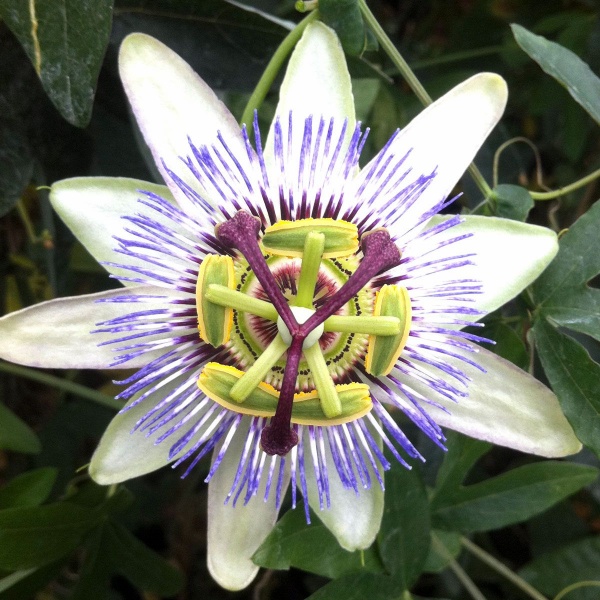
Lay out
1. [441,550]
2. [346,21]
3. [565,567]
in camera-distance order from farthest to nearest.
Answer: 1. [565,567]
2. [441,550]
3. [346,21]

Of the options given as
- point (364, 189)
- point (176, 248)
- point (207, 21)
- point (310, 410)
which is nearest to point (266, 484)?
point (310, 410)

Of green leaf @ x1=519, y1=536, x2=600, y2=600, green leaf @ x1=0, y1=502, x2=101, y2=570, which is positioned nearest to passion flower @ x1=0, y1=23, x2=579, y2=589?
green leaf @ x1=0, y1=502, x2=101, y2=570

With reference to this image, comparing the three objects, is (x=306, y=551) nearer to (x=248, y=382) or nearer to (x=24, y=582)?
(x=248, y=382)

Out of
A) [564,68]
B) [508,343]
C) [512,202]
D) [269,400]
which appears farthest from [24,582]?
[564,68]

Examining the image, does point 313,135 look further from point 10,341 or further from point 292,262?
point 10,341

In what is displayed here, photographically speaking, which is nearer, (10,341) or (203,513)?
(10,341)

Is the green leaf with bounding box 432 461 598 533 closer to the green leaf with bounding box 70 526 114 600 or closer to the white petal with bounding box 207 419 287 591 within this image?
the white petal with bounding box 207 419 287 591
